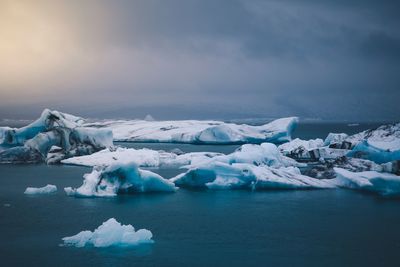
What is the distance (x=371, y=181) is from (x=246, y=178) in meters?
4.91

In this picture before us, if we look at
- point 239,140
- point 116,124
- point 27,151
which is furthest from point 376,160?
point 116,124

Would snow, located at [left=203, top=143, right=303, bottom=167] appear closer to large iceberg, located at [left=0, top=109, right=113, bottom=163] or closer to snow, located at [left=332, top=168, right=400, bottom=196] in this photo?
snow, located at [left=332, top=168, right=400, bottom=196]

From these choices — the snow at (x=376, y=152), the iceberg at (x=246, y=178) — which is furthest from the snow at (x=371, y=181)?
the snow at (x=376, y=152)

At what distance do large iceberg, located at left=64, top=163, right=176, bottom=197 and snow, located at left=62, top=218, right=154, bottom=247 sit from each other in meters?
6.55

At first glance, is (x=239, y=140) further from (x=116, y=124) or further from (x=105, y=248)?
(x=105, y=248)

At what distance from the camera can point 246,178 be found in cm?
2184

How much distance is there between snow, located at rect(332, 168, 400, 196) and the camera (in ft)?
67.8

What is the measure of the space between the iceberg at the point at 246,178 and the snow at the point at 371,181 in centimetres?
58

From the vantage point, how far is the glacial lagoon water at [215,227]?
12.1 meters

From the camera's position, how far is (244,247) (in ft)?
43.1

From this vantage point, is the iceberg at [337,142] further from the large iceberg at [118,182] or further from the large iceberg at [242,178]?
the large iceberg at [118,182]

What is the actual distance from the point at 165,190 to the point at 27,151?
14.9 metres

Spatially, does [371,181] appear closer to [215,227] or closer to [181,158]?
[215,227]

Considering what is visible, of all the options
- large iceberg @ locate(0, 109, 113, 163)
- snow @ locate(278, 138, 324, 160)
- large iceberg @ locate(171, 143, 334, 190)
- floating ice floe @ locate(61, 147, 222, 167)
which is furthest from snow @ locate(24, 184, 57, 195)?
snow @ locate(278, 138, 324, 160)
